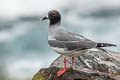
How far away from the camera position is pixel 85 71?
25062mm

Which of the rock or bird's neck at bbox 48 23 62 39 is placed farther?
bird's neck at bbox 48 23 62 39

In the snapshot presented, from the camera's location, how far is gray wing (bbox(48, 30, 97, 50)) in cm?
2352

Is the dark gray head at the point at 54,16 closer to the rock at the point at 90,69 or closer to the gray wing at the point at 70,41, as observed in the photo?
the gray wing at the point at 70,41

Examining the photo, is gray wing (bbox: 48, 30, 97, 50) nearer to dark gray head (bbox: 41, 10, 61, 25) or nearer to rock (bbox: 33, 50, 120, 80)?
dark gray head (bbox: 41, 10, 61, 25)

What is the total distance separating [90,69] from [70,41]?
126 inches

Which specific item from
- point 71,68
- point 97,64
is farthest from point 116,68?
point 71,68

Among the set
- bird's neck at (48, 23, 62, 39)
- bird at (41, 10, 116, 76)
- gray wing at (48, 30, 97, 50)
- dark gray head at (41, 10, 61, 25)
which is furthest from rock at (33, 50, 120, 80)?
dark gray head at (41, 10, 61, 25)

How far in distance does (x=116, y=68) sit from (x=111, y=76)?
121 cm

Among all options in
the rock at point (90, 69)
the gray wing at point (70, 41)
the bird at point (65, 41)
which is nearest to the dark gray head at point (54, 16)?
the bird at point (65, 41)

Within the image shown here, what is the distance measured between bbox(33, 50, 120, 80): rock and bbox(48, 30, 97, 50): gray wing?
66.3 inches

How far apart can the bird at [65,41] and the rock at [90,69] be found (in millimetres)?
568

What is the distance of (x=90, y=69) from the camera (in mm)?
26359

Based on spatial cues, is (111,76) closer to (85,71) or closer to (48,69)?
(85,71)

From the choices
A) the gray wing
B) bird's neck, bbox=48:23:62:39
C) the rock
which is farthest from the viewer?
bird's neck, bbox=48:23:62:39
